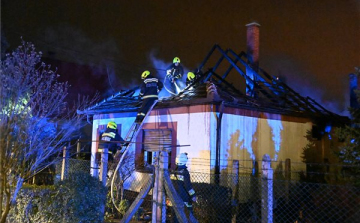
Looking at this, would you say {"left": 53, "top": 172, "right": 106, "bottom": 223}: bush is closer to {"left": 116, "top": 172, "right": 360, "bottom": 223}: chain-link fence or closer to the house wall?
{"left": 116, "top": 172, "right": 360, "bottom": 223}: chain-link fence

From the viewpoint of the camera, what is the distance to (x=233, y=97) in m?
11.4

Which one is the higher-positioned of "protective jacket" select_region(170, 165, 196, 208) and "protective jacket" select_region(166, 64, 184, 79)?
"protective jacket" select_region(166, 64, 184, 79)

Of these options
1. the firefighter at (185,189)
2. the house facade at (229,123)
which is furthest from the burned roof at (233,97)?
the firefighter at (185,189)

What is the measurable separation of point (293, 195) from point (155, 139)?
190 inches

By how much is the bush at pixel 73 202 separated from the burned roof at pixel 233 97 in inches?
211

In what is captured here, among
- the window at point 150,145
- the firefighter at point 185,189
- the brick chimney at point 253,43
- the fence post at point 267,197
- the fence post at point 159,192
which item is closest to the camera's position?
the fence post at point 267,197

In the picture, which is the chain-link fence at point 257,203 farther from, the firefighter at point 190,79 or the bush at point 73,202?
the firefighter at point 190,79

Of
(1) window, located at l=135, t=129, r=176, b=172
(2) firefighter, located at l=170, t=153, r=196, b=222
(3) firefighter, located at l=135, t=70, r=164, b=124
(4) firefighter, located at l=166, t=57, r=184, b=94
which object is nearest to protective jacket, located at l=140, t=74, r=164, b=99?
(3) firefighter, located at l=135, t=70, r=164, b=124

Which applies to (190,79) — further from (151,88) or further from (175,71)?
(151,88)

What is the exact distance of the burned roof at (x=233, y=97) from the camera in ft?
37.6

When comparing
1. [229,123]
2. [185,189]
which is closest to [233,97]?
[229,123]

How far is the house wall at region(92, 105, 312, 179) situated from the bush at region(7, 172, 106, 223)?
178 inches

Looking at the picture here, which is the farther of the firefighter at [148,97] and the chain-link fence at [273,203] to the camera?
the firefighter at [148,97]

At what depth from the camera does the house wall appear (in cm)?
1100
